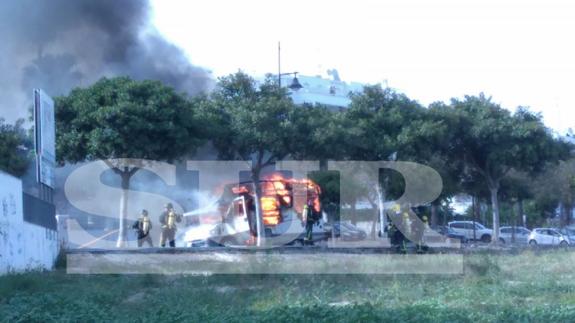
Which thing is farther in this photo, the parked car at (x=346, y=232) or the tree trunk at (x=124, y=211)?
the parked car at (x=346, y=232)

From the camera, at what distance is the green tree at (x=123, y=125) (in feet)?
82.9

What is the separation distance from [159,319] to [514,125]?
2345cm

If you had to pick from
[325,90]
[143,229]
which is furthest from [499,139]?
[325,90]

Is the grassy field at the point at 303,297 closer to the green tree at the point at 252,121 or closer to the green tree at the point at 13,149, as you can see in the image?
the green tree at the point at 252,121

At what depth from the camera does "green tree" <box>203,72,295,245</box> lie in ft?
90.1

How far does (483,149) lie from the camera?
107ft

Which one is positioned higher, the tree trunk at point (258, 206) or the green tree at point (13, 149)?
the green tree at point (13, 149)

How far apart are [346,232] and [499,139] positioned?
24.2 feet

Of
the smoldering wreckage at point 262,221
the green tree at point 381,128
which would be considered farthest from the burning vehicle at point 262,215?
the green tree at point 381,128

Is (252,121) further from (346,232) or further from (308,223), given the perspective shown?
(346,232)

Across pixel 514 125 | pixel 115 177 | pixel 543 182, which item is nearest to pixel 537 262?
pixel 514 125

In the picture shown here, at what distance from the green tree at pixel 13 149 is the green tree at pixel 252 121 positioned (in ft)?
29.2

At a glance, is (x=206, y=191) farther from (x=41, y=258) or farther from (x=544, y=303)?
(x=544, y=303)

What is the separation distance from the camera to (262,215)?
28781 millimetres
